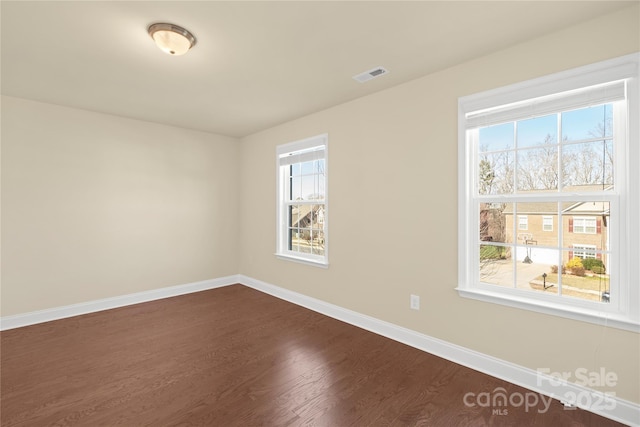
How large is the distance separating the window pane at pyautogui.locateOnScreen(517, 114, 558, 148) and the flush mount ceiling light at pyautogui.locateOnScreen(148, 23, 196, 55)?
2.65m

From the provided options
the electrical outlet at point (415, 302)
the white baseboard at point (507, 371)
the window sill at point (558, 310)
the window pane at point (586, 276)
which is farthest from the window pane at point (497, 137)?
the white baseboard at point (507, 371)

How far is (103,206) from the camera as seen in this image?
392 cm

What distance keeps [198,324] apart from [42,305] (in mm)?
1918

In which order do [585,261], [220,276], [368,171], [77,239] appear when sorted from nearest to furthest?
1. [585,261]
2. [368,171]
3. [77,239]
4. [220,276]

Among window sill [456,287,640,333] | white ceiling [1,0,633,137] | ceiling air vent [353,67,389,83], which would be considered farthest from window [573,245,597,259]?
ceiling air vent [353,67,389,83]

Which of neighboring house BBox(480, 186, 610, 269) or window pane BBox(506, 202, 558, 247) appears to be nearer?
neighboring house BBox(480, 186, 610, 269)

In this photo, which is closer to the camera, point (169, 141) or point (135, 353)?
point (135, 353)

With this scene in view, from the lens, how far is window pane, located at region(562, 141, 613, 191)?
6.61 feet

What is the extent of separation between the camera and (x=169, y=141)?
4488 mm

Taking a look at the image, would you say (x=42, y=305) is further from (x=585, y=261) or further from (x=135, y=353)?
(x=585, y=261)

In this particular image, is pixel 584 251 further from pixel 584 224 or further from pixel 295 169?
pixel 295 169

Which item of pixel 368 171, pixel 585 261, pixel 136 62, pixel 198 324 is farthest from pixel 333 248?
pixel 136 62

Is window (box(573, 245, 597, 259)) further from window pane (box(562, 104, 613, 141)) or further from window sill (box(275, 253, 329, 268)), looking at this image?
window sill (box(275, 253, 329, 268))

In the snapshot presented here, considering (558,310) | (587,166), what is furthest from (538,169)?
(558,310)
